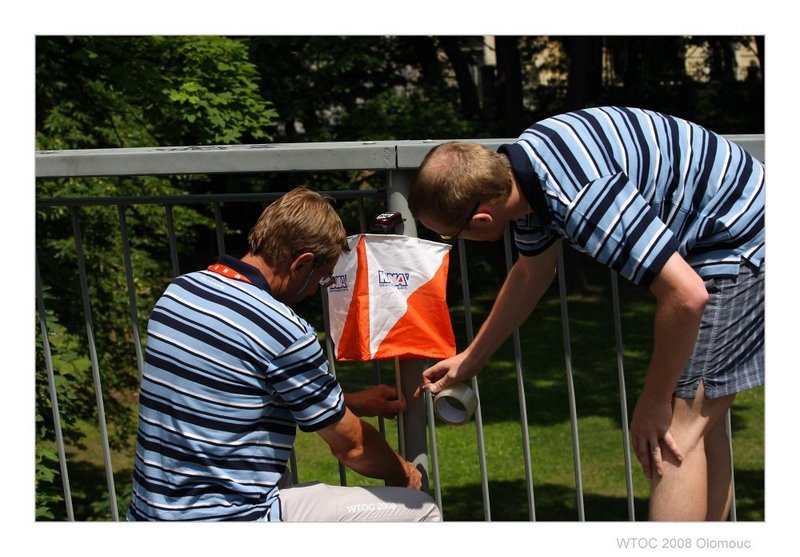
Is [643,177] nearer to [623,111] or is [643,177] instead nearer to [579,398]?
[623,111]

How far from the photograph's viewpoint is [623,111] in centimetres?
269

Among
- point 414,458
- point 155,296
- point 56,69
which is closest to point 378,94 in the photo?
point 155,296

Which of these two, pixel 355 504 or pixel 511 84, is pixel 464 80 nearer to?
pixel 511 84

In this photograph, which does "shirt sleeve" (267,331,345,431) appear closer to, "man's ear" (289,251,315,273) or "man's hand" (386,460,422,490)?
"man's ear" (289,251,315,273)

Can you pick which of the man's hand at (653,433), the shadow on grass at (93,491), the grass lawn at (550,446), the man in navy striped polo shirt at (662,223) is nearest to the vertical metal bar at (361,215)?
the man in navy striped polo shirt at (662,223)

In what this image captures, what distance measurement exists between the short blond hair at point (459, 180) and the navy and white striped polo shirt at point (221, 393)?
1.58 ft

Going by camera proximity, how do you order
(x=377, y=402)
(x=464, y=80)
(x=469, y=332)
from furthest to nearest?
(x=464, y=80)
(x=469, y=332)
(x=377, y=402)

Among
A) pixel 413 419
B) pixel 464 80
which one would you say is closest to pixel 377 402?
pixel 413 419

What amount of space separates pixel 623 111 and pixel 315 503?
1399 mm

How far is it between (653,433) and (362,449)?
809mm

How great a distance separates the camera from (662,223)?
250cm

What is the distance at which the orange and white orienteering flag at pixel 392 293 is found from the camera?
3051 mm

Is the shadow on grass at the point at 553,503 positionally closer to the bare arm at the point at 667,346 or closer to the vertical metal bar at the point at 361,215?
the vertical metal bar at the point at 361,215

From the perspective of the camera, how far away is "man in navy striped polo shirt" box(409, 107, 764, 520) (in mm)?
2471
